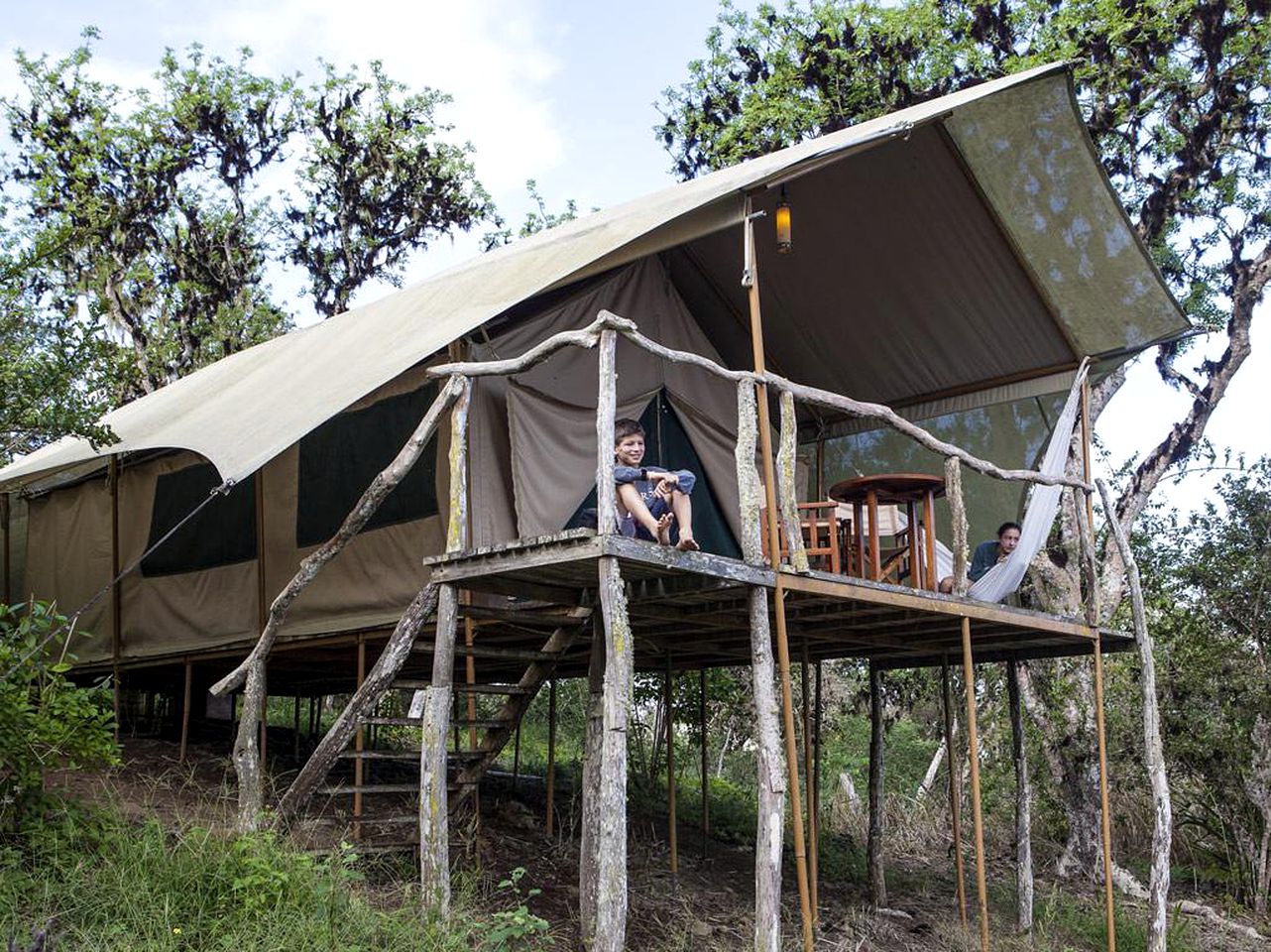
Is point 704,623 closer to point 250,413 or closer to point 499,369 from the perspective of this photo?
point 499,369

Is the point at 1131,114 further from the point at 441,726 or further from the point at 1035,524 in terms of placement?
the point at 441,726

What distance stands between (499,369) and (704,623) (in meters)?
2.36

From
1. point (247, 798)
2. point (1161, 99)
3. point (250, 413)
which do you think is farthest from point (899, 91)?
point (247, 798)

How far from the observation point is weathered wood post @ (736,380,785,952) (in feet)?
21.1

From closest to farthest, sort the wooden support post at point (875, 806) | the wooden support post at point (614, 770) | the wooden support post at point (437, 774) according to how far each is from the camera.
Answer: the wooden support post at point (614, 770), the wooden support post at point (437, 774), the wooden support post at point (875, 806)

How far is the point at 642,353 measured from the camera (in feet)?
30.8

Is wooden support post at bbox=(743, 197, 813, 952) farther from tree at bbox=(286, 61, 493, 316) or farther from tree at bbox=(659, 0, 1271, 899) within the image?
tree at bbox=(286, 61, 493, 316)

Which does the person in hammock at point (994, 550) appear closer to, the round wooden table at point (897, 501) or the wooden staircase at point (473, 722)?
the round wooden table at point (897, 501)

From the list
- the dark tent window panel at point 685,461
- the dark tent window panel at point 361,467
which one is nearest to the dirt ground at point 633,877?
the dark tent window panel at point 361,467

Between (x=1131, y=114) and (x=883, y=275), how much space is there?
6219mm

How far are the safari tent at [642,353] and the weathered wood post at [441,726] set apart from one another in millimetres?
665

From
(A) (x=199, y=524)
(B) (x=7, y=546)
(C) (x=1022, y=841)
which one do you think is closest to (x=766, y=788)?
(C) (x=1022, y=841)

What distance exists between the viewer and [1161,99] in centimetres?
1471

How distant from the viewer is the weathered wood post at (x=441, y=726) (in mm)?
6617
